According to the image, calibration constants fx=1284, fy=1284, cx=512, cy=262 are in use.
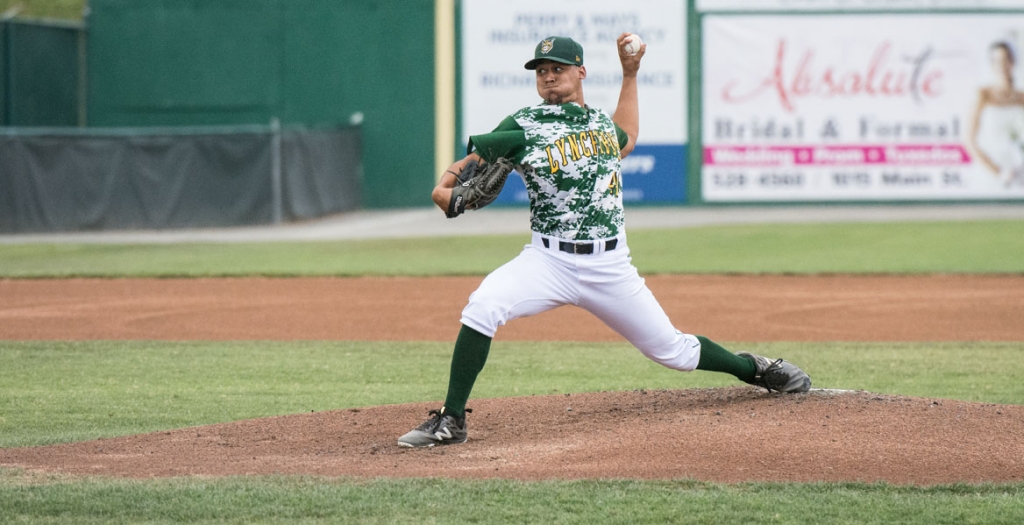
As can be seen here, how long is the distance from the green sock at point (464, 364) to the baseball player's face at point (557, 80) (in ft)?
3.73

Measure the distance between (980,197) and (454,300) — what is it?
1469 centimetres

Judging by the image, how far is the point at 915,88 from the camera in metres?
23.8

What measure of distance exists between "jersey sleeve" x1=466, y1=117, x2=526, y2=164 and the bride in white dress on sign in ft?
65.7

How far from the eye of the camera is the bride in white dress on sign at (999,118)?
78.1 ft

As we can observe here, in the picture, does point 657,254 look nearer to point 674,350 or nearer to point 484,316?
point 674,350

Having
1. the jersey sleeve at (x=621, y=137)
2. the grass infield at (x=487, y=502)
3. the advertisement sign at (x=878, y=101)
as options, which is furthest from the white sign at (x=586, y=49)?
the grass infield at (x=487, y=502)

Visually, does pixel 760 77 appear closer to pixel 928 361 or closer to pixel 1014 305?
Result: pixel 1014 305

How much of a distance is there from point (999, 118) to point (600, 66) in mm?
7453

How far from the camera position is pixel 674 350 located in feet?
20.4

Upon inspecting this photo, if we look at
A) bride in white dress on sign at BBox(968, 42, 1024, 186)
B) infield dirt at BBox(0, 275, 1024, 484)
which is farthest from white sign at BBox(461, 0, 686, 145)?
infield dirt at BBox(0, 275, 1024, 484)

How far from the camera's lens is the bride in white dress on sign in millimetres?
23797

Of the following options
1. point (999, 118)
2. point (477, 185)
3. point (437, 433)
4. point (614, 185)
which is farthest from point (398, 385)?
point (999, 118)

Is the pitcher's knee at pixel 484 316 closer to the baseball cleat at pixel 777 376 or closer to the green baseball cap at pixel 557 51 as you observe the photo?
the green baseball cap at pixel 557 51

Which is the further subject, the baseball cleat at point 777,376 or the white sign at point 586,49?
the white sign at point 586,49
